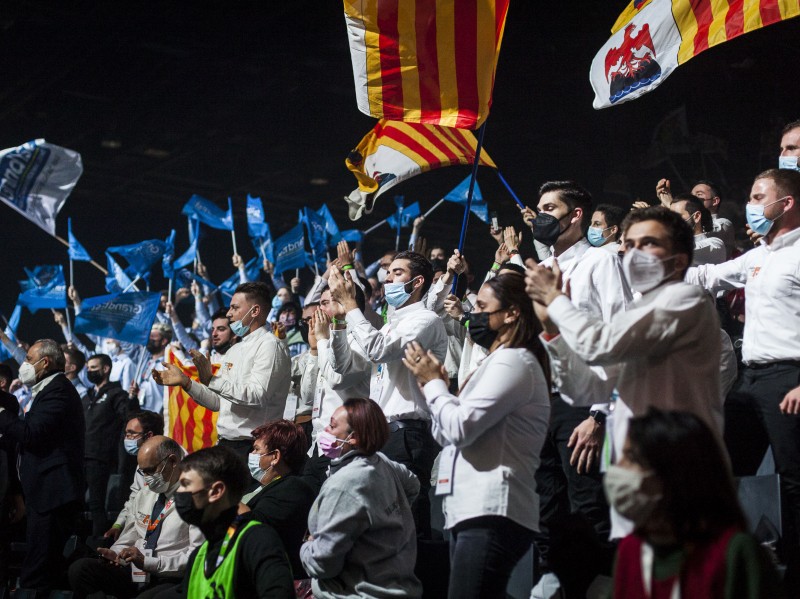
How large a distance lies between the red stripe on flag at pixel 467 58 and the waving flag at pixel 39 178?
5.43m

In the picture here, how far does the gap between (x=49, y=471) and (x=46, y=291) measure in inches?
236

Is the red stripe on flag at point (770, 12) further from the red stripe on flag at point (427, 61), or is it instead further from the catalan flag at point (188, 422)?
the catalan flag at point (188, 422)

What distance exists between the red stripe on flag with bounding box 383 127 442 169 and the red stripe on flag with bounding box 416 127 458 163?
10 cm

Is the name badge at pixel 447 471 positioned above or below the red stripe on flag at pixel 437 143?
below

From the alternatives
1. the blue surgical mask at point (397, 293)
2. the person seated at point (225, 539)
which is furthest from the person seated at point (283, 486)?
the blue surgical mask at point (397, 293)

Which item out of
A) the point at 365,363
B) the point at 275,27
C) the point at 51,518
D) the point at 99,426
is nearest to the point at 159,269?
the point at 275,27

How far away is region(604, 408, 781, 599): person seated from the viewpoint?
178 centimetres

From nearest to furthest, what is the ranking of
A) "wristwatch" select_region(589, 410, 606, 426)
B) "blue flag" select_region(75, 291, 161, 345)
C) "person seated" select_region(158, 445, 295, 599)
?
1. "person seated" select_region(158, 445, 295, 599)
2. "wristwatch" select_region(589, 410, 606, 426)
3. "blue flag" select_region(75, 291, 161, 345)

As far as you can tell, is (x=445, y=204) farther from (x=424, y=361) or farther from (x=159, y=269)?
(x=424, y=361)

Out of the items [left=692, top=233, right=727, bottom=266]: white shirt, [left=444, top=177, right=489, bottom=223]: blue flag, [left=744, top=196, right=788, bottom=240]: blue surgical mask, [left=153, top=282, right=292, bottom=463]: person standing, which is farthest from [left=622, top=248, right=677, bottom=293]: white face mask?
[left=444, top=177, right=489, bottom=223]: blue flag

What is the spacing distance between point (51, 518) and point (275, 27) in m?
7.76

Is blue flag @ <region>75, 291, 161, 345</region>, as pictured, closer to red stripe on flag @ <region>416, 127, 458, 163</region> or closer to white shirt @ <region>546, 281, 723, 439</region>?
red stripe on flag @ <region>416, 127, 458, 163</region>

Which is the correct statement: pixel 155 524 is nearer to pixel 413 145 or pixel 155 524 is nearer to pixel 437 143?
pixel 413 145

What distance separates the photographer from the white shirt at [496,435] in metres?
2.82
